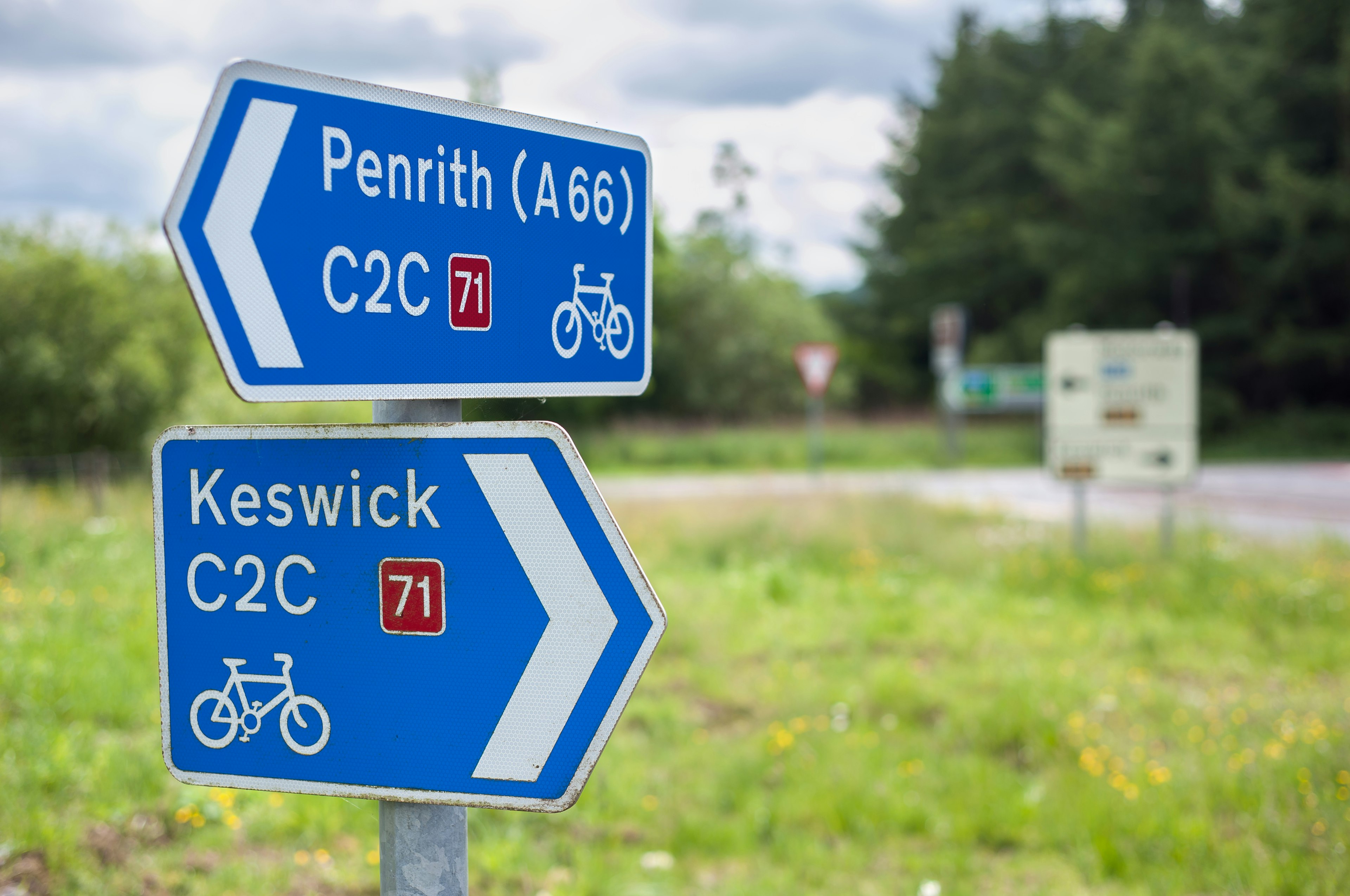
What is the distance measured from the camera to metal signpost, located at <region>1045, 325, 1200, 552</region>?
28.0 ft

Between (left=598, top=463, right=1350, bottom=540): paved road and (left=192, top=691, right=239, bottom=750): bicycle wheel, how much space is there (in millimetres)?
9694

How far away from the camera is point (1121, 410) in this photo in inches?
338

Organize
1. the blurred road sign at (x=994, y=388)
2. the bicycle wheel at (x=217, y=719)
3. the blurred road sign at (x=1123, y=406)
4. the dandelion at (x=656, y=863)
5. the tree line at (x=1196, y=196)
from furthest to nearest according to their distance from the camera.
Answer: the tree line at (x=1196, y=196) → the blurred road sign at (x=994, y=388) → the blurred road sign at (x=1123, y=406) → the dandelion at (x=656, y=863) → the bicycle wheel at (x=217, y=719)

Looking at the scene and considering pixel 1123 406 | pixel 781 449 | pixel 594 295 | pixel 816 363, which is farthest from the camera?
pixel 781 449

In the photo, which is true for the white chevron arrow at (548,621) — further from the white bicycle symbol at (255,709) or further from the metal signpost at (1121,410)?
the metal signpost at (1121,410)

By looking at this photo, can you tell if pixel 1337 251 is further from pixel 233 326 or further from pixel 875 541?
pixel 233 326

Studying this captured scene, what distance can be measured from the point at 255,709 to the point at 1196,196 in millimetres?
31526

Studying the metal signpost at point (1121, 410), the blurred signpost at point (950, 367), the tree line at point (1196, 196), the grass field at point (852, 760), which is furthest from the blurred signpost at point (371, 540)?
the tree line at point (1196, 196)

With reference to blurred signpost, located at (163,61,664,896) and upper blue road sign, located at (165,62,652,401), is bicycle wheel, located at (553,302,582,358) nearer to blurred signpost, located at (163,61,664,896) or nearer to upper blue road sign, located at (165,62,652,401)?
upper blue road sign, located at (165,62,652,401)

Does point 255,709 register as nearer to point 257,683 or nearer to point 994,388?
point 257,683

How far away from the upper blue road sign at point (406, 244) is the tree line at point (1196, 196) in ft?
93.2

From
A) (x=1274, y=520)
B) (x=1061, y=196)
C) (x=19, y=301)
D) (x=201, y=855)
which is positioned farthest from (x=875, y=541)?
(x=1061, y=196)

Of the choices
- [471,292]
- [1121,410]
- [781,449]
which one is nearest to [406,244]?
[471,292]

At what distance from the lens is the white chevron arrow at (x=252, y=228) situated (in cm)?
126
